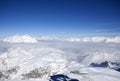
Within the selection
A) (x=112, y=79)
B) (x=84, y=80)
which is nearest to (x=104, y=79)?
(x=112, y=79)

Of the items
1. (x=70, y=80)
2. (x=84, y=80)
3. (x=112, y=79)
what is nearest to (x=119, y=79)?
(x=112, y=79)

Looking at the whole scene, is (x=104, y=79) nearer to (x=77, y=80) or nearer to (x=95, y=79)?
(x=95, y=79)

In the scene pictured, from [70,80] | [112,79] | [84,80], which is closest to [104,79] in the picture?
[112,79]

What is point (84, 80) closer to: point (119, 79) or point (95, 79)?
point (95, 79)

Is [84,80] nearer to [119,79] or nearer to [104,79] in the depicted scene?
[104,79]

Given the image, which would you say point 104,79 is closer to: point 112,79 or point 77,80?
point 112,79
